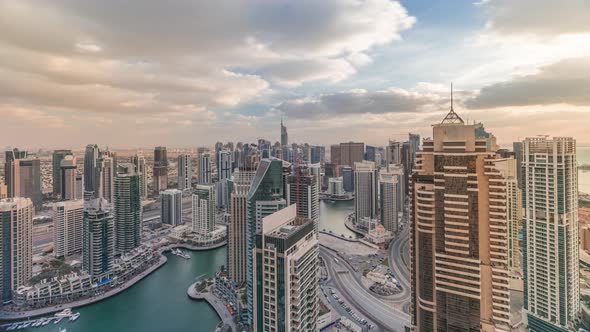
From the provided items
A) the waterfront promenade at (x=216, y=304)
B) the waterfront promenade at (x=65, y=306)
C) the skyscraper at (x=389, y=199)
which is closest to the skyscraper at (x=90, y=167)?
the waterfront promenade at (x=65, y=306)

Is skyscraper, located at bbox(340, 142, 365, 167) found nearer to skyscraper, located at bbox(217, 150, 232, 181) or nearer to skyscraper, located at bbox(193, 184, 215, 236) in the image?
skyscraper, located at bbox(217, 150, 232, 181)

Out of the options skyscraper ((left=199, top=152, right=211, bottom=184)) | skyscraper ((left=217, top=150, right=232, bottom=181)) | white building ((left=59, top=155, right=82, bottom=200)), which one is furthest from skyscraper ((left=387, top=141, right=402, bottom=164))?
white building ((left=59, top=155, right=82, bottom=200))

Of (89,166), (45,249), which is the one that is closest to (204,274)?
(45,249)

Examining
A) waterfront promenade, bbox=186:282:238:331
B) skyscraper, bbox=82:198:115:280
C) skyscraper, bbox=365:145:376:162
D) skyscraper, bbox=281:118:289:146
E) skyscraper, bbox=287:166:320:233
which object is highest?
skyscraper, bbox=281:118:289:146

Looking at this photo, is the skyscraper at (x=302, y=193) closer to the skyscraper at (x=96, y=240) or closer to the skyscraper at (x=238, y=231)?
the skyscraper at (x=238, y=231)

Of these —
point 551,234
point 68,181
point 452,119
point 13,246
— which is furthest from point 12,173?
point 551,234
